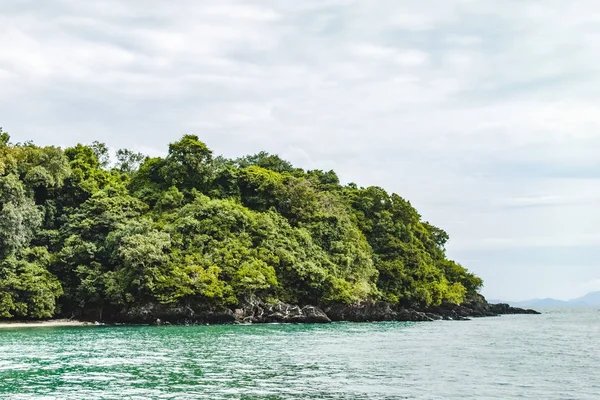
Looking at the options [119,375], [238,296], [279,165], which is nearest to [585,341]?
[238,296]

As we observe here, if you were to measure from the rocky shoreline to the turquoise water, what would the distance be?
34.9ft

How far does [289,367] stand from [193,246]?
31.0 meters

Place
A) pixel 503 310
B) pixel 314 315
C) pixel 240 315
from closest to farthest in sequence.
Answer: pixel 240 315 → pixel 314 315 → pixel 503 310

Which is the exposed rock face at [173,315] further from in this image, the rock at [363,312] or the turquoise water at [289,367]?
the rock at [363,312]

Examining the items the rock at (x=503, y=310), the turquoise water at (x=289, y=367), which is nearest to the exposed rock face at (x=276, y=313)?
the turquoise water at (x=289, y=367)

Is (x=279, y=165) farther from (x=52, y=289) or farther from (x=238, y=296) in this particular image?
(x=52, y=289)

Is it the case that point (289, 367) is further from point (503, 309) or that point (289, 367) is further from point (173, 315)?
point (503, 309)

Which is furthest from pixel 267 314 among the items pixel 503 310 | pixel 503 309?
pixel 503 309

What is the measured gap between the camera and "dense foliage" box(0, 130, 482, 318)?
49.7 metres

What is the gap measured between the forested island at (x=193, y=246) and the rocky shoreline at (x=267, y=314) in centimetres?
11

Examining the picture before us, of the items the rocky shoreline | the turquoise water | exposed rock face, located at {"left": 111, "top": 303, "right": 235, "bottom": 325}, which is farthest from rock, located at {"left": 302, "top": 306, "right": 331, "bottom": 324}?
the turquoise water

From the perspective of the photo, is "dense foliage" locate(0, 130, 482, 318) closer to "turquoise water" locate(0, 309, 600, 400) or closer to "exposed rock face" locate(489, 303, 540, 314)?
"turquoise water" locate(0, 309, 600, 400)

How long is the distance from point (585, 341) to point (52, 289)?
3955cm

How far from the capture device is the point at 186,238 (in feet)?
177
